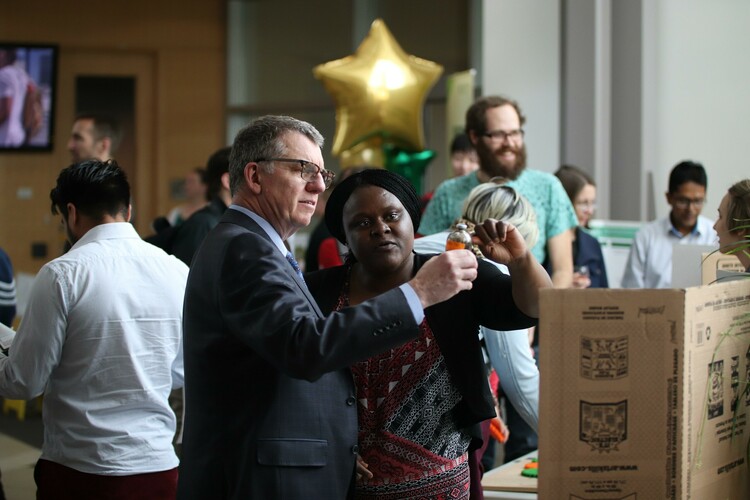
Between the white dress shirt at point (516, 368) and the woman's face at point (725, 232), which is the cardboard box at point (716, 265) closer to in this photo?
the woman's face at point (725, 232)

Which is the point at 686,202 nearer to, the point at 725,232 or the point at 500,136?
the point at 500,136

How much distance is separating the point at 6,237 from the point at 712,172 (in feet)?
24.4

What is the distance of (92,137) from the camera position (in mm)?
4117

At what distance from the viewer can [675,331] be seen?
1.50 m

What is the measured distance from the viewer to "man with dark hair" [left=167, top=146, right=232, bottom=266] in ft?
12.1

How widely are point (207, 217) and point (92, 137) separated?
76 cm

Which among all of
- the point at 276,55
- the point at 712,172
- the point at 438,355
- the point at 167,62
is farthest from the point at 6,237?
the point at 438,355

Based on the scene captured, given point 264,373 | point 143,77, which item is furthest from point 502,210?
point 143,77

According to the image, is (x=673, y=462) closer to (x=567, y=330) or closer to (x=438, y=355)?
(x=567, y=330)

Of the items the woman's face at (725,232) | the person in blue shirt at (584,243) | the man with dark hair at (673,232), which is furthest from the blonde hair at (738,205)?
the man with dark hair at (673,232)

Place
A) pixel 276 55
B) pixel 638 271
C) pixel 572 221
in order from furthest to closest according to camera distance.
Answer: pixel 276 55 → pixel 638 271 → pixel 572 221

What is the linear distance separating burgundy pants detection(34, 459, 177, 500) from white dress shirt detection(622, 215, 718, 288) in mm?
3915

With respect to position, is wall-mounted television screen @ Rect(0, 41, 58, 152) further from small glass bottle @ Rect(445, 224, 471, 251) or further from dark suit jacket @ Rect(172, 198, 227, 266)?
small glass bottle @ Rect(445, 224, 471, 251)

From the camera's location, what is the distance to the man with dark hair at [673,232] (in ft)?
17.4
